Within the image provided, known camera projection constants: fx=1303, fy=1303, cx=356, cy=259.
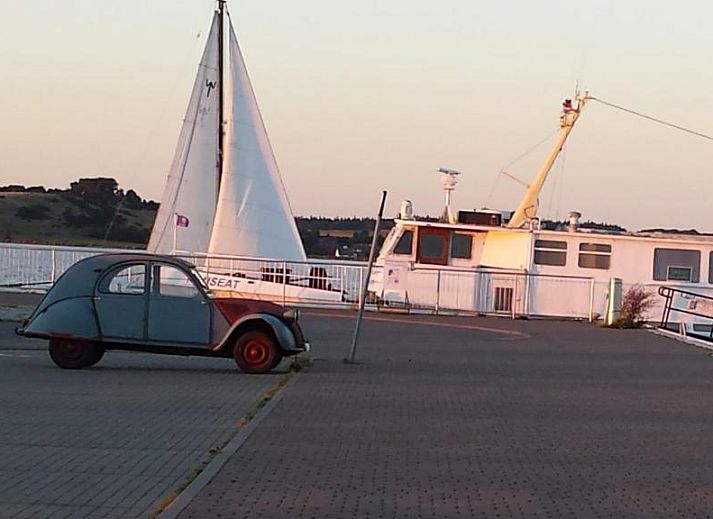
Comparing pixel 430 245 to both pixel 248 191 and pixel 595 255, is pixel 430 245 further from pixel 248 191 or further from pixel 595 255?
pixel 248 191

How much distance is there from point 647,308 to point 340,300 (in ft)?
25.7

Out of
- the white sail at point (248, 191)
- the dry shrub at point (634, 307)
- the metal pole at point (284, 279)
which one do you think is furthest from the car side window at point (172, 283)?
the white sail at point (248, 191)

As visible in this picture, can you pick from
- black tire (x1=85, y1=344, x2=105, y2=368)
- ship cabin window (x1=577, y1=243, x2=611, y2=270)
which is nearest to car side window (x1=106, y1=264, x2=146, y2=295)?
black tire (x1=85, y1=344, x2=105, y2=368)

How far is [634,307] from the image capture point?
98.7 ft

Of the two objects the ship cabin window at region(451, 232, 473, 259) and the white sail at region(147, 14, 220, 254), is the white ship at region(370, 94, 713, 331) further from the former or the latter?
the white sail at region(147, 14, 220, 254)

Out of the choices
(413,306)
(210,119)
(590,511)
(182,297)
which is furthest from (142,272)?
(210,119)

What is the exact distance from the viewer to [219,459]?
1033cm

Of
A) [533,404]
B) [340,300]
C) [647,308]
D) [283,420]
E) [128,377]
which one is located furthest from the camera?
[340,300]

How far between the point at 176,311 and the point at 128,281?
81 cm

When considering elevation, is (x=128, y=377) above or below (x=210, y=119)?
below

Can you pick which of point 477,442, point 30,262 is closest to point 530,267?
point 30,262

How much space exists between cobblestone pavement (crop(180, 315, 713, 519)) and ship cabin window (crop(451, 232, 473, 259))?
12.1 m

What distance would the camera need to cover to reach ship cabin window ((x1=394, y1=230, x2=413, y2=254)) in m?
33.3

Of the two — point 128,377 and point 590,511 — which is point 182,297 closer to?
point 128,377
